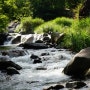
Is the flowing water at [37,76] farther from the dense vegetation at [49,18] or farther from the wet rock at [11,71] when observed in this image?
the dense vegetation at [49,18]

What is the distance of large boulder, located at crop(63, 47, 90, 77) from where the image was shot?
12.5 metres

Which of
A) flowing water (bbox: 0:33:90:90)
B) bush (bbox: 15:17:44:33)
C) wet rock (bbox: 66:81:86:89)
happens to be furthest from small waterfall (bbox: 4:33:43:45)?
wet rock (bbox: 66:81:86:89)

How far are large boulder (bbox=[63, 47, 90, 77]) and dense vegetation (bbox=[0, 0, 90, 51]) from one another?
17.0 feet

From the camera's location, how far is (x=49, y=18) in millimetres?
40000

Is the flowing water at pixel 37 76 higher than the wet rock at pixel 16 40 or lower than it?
higher

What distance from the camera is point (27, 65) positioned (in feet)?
52.2

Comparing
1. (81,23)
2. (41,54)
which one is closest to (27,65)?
(41,54)

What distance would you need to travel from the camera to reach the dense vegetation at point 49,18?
16750 millimetres

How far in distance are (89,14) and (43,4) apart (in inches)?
465

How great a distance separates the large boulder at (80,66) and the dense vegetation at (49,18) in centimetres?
518

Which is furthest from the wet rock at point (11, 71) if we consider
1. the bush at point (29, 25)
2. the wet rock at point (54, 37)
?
the bush at point (29, 25)

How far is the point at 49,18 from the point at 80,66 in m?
27.8

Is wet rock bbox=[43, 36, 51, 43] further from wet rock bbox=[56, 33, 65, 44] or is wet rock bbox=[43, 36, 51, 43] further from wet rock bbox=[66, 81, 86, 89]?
wet rock bbox=[66, 81, 86, 89]

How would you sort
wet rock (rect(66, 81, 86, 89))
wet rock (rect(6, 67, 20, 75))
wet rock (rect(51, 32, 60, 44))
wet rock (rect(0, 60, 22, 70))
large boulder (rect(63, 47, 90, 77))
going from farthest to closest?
1. wet rock (rect(51, 32, 60, 44))
2. wet rock (rect(0, 60, 22, 70))
3. wet rock (rect(6, 67, 20, 75))
4. large boulder (rect(63, 47, 90, 77))
5. wet rock (rect(66, 81, 86, 89))
